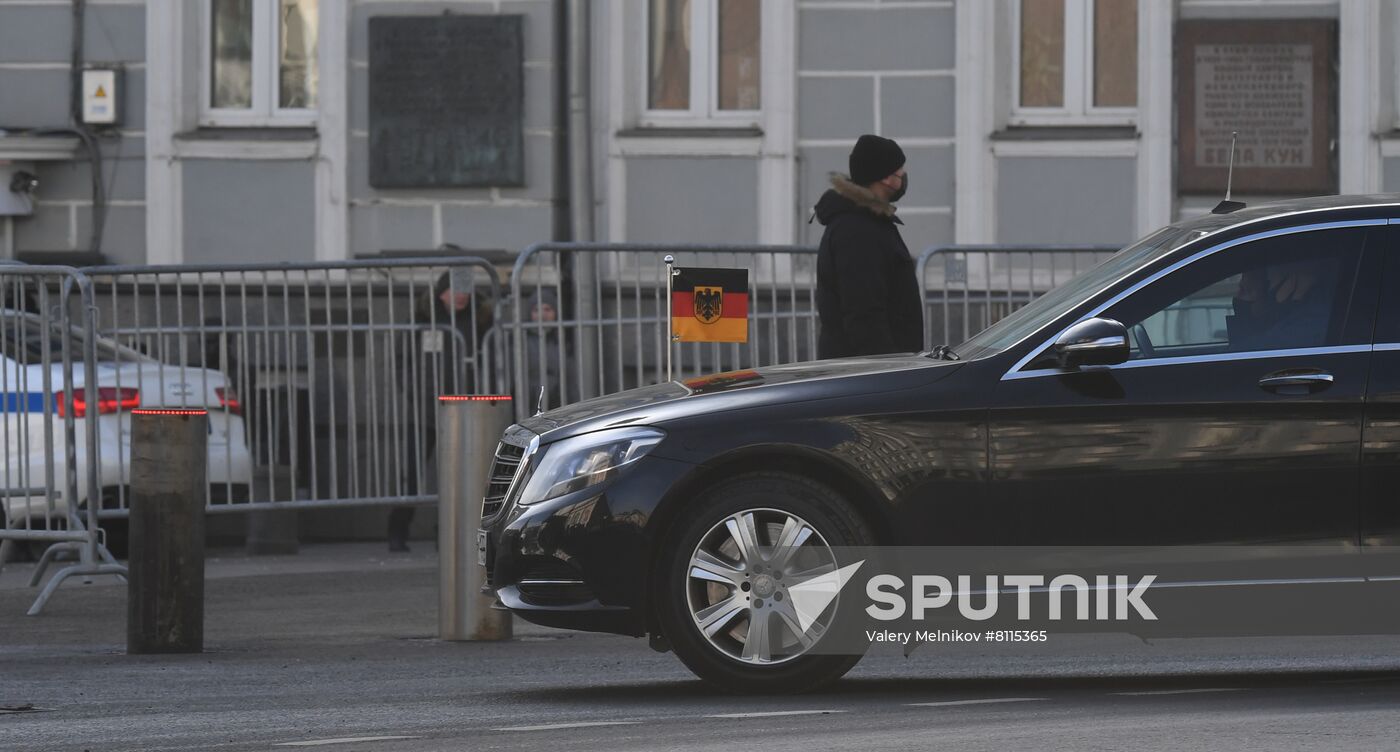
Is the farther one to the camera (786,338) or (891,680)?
(786,338)

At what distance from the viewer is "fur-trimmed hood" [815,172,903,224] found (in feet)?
33.5

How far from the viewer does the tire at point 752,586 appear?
7.74 metres

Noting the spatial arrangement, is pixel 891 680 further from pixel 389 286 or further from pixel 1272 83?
pixel 1272 83

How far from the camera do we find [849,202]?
10.2 meters

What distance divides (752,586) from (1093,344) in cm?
129

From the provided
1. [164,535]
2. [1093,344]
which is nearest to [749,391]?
[1093,344]

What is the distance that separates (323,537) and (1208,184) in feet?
20.8

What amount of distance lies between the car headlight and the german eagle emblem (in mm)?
2720

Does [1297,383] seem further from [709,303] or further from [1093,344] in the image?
[709,303]

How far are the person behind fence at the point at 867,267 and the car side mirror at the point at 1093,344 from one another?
7.46 feet

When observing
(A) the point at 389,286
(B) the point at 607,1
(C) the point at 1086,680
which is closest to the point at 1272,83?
(B) the point at 607,1

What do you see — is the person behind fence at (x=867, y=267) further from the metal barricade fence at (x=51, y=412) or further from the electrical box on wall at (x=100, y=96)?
the electrical box on wall at (x=100, y=96)

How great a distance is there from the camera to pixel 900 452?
774cm

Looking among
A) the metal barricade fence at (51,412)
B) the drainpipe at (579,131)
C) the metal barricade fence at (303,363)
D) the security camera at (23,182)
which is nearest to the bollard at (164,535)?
the metal barricade fence at (51,412)
